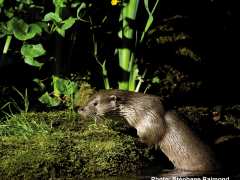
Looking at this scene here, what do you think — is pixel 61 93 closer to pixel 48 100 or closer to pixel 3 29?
pixel 48 100

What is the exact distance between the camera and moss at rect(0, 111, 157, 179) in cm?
423

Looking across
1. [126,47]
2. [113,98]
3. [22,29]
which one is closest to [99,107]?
[113,98]

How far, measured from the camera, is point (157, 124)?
15.8 ft

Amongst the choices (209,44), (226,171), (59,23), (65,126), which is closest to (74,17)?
(59,23)

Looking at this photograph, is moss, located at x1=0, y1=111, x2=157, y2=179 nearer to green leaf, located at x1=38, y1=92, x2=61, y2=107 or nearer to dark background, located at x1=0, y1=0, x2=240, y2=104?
green leaf, located at x1=38, y1=92, x2=61, y2=107

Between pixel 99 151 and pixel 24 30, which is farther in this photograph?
pixel 24 30

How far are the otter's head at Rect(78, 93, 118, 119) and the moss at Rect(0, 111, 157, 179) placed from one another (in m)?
0.09

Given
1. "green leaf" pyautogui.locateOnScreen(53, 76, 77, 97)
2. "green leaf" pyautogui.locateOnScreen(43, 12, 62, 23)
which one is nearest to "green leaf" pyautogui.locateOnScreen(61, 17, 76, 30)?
"green leaf" pyautogui.locateOnScreen(43, 12, 62, 23)

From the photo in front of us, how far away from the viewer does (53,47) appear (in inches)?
227

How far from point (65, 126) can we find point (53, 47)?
1047 mm

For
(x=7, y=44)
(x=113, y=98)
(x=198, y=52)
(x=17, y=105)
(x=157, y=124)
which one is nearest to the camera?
(x=157, y=124)

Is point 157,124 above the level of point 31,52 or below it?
below

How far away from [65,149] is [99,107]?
2.15ft

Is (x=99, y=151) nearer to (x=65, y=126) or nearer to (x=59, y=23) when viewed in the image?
(x=65, y=126)
